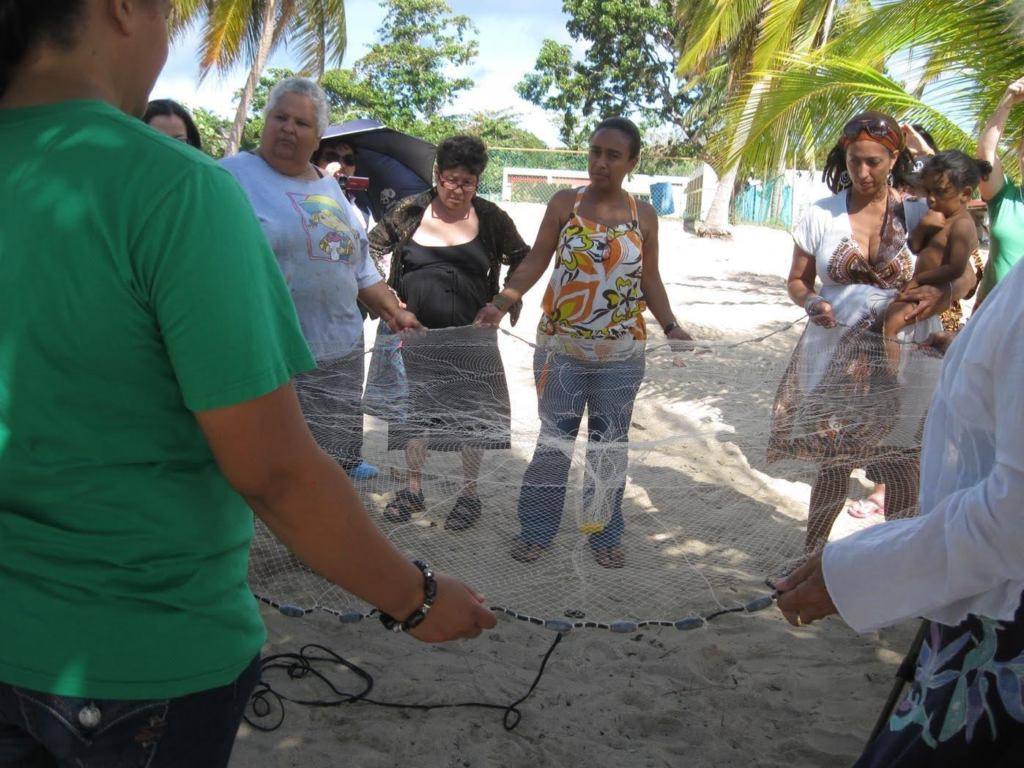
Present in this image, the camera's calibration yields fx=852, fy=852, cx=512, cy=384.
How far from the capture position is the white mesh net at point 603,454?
251cm

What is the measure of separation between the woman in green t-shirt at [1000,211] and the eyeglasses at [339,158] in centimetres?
348

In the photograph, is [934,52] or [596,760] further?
[934,52]

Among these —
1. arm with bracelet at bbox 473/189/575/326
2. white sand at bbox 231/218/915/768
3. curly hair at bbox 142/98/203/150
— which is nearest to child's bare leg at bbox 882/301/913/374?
white sand at bbox 231/218/915/768

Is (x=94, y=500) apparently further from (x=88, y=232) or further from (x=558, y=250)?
(x=558, y=250)

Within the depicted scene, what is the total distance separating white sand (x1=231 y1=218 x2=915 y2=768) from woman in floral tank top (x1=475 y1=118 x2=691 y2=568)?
815mm

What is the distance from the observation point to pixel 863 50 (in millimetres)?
6953

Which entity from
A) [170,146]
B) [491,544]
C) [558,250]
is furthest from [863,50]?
[170,146]

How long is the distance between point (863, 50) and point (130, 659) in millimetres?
7458

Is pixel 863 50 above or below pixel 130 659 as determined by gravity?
above

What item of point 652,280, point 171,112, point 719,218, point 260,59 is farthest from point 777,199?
point 171,112

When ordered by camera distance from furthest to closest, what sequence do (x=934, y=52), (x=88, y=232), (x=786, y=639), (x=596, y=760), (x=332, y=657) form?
(x=934, y=52)
(x=786, y=639)
(x=332, y=657)
(x=596, y=760)
(x=88, y=232)

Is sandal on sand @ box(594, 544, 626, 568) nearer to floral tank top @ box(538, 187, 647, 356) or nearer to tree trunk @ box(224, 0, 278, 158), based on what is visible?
floral tank top @ box(538, 187, 647, 356)

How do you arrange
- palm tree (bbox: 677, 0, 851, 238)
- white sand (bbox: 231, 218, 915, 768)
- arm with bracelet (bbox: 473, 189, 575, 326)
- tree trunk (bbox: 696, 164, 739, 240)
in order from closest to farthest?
white sand (bbox: 231, 218, 915, 768), arm with bracelet (bbox: 473, 189, 575, 326), palm tree (bbox: 677, 0, 851, 238), tree trunk (bbox: 696, 164, 739, 240)

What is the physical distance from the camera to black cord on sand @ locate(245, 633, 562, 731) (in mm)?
2611
